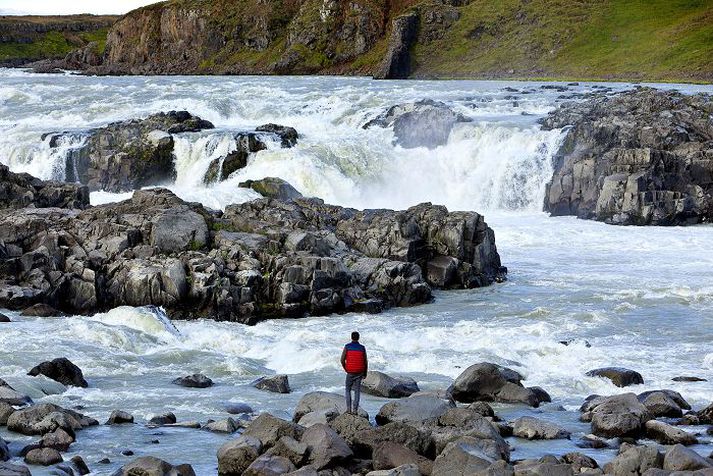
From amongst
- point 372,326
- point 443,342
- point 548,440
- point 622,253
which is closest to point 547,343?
point 443,342

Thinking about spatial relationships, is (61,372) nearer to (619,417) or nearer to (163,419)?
(163,419)

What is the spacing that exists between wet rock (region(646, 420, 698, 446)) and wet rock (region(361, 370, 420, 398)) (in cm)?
654

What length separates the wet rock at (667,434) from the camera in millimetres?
24348

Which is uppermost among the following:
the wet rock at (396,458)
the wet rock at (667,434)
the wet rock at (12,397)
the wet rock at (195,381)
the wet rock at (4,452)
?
the wet rock at (396,458)

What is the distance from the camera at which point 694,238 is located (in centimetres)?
5538

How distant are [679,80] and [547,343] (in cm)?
9555

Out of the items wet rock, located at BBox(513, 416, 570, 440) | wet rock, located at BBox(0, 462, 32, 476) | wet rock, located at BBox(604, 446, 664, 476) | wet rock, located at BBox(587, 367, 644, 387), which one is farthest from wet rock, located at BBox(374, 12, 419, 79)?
wet rock, located at BBox(0, 462, 32, 476)

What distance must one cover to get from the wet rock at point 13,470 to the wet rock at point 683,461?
1242cm

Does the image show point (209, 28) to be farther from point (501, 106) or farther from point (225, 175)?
point (225, 175)

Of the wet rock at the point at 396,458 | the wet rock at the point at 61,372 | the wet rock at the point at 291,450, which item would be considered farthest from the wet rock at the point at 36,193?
the wet rock at the point at 396,458

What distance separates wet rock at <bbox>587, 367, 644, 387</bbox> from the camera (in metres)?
29.6

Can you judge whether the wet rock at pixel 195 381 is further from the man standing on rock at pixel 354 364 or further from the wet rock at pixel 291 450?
the wet rock at pixel 291 450

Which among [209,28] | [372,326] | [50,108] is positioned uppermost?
[209,28]

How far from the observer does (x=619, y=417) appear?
2533 centimetres
